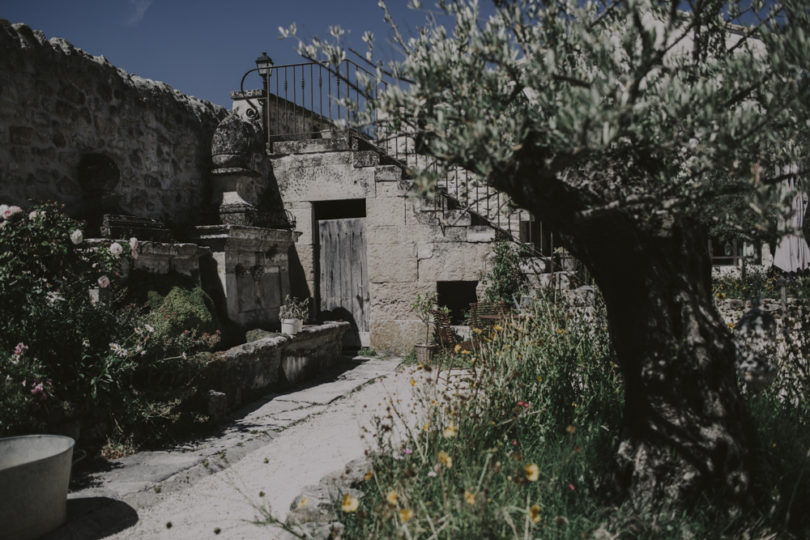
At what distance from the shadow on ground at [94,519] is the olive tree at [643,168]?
2.50 metres

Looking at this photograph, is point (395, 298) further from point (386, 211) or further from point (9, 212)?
point (9, 212)

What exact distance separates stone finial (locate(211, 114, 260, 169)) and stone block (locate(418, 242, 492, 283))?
2.73 metres

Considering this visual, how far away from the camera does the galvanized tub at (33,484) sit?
8.64 ft

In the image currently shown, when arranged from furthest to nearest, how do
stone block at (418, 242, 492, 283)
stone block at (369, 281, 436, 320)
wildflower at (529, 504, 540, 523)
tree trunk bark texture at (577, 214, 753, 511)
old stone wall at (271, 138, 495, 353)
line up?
stone block at (369, 281, 436, 320) < old stone wall at (271, 138, 495, 353) < stone block at (418, 242, 492, 283) < tree trunk bark texture at (577, 214, 753, 511) < wildflower at (529, 504, 540, 523)

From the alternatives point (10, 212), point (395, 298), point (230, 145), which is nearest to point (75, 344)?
point (10, 212)

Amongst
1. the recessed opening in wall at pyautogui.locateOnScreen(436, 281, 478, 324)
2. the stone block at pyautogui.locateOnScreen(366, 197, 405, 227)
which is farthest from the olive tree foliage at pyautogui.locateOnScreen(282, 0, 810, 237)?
the recessed opening in wall at pyautogui.locateOnScreen(436, 281, 478, 324)

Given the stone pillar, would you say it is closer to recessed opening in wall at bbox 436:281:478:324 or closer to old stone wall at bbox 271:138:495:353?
old stone wall at bbox 271:138:495:353

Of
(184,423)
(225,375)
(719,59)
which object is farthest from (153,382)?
(719,59)

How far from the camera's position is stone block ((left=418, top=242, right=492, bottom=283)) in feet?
24.0

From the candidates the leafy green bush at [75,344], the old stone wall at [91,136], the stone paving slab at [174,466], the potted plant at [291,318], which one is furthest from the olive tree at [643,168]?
the potted plant at [291,318]

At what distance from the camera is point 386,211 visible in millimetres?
7824

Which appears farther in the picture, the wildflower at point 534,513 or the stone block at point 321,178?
the stone block at point 321,178

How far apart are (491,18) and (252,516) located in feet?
8.89

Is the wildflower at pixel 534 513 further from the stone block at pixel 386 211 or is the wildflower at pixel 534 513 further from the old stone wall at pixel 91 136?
the stone block at pixel 386 211
